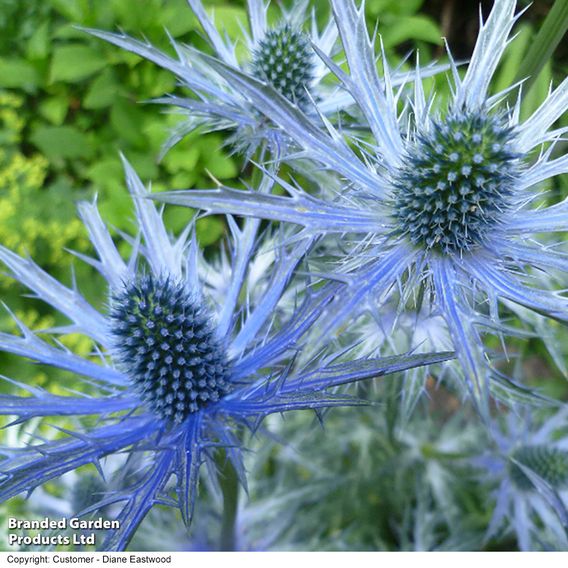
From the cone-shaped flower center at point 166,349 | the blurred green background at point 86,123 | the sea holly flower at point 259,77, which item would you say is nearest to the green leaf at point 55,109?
the blurred green background at point 86,123

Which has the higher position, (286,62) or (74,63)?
(74,63)

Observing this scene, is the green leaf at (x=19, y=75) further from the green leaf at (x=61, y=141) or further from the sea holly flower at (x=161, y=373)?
the sea holly flower at (x=161, y=373)

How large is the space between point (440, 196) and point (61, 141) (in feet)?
5.26

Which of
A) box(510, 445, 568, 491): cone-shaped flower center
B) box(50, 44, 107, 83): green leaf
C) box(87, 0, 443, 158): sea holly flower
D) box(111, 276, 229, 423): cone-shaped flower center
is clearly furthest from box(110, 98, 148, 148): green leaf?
box(510, 445, 568, 491): cone-shaped flower center

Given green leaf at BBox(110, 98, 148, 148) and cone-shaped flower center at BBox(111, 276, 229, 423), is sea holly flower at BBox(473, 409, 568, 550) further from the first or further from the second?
green leaf at BBox(110, 98, 148, 148)

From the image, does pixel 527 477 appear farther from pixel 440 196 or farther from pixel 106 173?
pixel 106 173

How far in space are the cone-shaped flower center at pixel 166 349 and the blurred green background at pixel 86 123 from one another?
0.84 m

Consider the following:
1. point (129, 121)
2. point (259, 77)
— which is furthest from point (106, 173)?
point (259, 77)

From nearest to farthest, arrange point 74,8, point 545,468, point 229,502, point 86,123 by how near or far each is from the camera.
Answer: point 229,502, point 545,468, point 74,8, point 86,123

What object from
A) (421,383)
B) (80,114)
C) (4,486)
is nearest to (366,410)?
(421,383)

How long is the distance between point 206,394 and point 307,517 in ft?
2.55

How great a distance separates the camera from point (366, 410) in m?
1.51

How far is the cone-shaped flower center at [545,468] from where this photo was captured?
1291 mm

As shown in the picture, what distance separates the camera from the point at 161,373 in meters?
0.86
